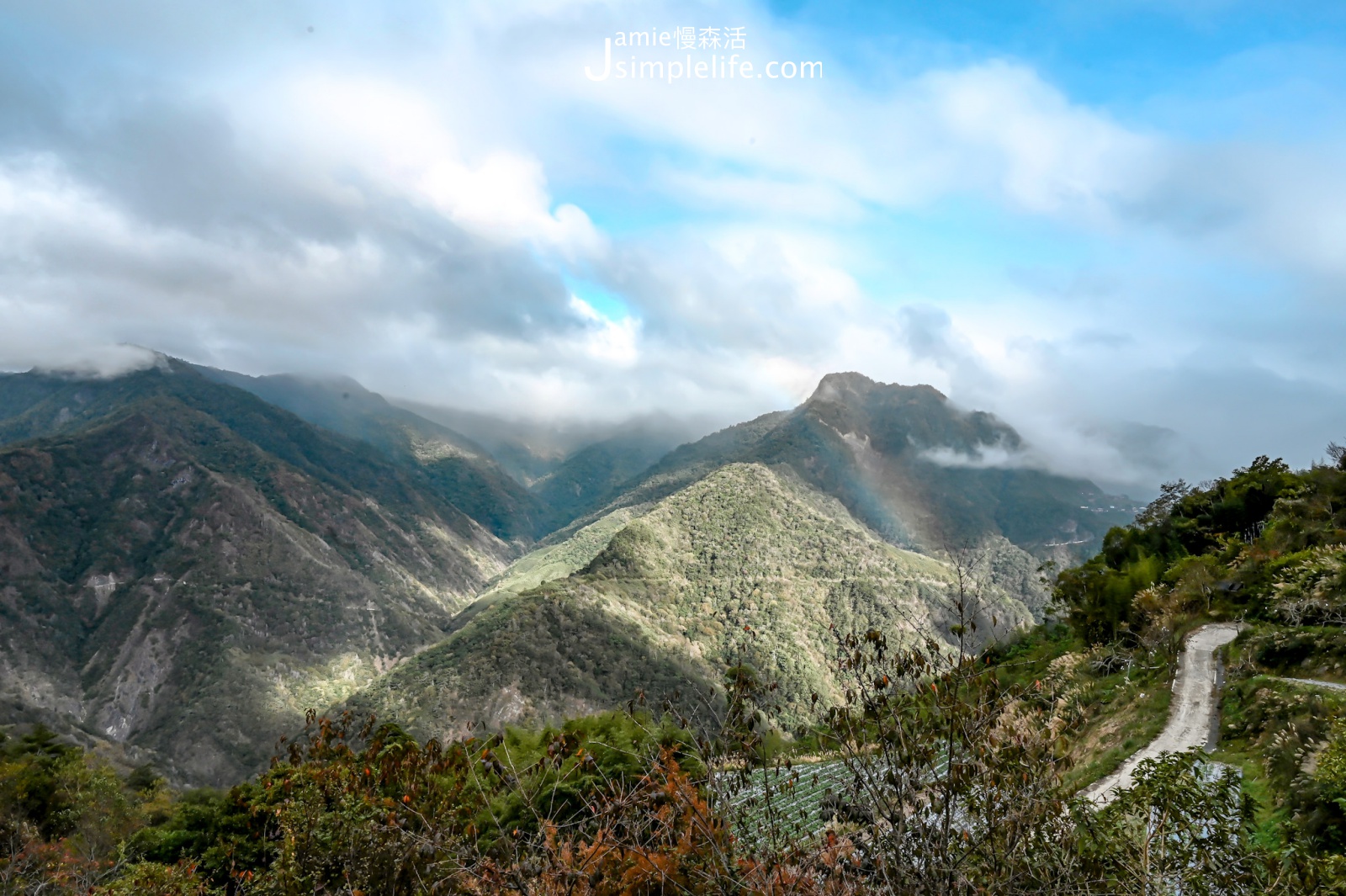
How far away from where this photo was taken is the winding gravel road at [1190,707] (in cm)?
1625

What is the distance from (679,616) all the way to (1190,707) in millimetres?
93415

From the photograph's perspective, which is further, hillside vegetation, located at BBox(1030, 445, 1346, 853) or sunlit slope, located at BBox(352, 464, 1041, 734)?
sunlit slope, located at BBox(352, 464, 1041, 734)

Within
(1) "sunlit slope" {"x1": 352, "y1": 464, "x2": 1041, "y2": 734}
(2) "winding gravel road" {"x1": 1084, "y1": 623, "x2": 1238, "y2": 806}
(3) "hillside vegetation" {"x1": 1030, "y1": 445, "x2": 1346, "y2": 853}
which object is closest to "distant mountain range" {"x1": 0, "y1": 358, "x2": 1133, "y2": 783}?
(1) "sunlit slope" {"x1": 352, "y1": 464, "x2": 1041, "y2": 734}

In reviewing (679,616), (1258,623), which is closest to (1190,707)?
(1258,623)

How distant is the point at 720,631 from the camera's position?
10319 centimetres

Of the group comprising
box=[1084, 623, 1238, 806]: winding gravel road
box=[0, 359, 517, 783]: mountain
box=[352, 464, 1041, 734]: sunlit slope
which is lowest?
box=[0, 359, 517, 783]: mountain

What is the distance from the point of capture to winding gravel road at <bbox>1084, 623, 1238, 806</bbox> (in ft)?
53.3

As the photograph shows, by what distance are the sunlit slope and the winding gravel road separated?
12.4m

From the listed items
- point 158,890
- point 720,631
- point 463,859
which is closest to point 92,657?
point 720,631

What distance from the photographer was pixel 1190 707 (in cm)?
1841

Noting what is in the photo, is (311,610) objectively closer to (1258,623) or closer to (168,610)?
(168,610)

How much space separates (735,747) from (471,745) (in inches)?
176

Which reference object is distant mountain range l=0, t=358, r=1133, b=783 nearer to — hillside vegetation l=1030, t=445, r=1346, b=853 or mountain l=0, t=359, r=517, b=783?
mountain l=0, t=359, r=517, b=783

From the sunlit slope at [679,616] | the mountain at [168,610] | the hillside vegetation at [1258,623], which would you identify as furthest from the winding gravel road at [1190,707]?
the mountain at [168,610]
